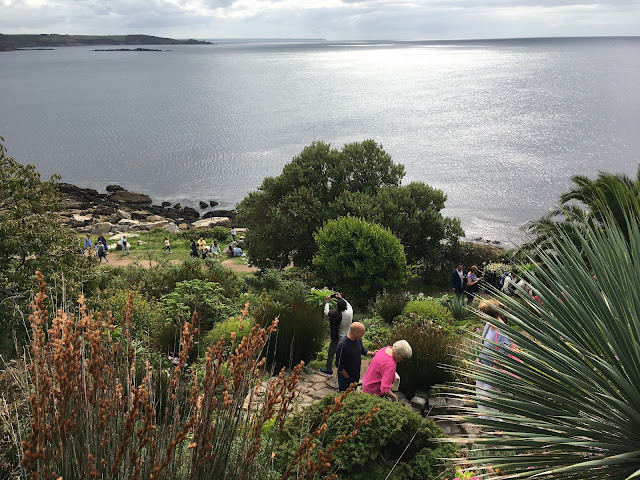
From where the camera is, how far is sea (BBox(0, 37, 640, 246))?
50.4m

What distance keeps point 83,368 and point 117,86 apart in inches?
5420

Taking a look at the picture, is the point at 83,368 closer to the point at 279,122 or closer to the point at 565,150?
the point at 565,150

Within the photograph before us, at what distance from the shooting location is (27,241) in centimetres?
852

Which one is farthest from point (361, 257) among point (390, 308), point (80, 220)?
point (80, 220)

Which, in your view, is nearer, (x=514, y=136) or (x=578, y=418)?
(x=578, y=418)

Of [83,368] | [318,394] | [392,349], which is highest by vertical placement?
[83,368]

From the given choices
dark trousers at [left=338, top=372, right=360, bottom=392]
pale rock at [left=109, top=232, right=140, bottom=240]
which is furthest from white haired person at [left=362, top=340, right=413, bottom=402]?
pale rock at [left=109, top=232, right=140, bottom=240]

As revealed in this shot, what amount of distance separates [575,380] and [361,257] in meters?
13.0

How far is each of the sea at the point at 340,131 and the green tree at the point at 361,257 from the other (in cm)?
2161

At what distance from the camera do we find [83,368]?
2787 millimetres

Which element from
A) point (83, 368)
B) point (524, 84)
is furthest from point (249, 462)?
point (524, 84)

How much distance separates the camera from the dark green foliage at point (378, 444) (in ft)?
16.2

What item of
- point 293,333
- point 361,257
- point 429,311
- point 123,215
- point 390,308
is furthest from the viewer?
point 123,215

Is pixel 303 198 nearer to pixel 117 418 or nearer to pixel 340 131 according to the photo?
pixel 117 418
